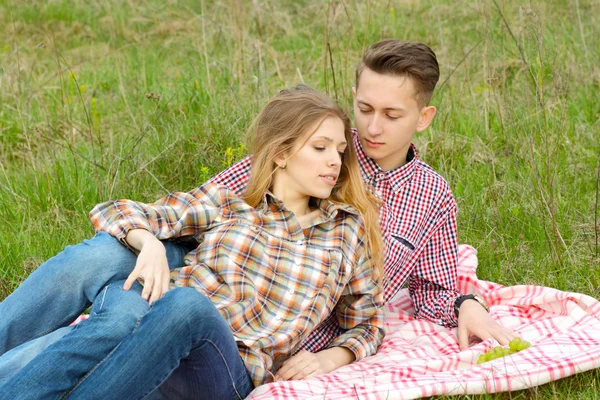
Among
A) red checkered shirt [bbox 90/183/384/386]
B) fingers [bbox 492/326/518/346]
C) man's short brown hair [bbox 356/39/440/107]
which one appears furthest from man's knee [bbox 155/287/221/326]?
man's short brown hair [bbox 356/39/440/107]

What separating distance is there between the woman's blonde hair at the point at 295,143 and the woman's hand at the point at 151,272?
1.73 ft

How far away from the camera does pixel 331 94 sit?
5.39 m

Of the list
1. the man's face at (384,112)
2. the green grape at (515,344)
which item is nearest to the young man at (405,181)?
the man's face at (384,112)

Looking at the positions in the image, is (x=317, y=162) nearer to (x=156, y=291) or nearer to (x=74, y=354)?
(x=156, y=291)

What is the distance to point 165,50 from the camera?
261 inches

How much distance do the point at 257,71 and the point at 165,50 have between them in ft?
4.83

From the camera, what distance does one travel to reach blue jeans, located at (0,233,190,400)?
2.39 m

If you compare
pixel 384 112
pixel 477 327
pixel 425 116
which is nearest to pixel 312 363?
pixel 477 327

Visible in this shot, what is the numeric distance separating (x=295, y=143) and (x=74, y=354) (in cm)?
119

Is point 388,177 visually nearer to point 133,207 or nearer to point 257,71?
point 133,207

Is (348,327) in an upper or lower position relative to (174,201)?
lower

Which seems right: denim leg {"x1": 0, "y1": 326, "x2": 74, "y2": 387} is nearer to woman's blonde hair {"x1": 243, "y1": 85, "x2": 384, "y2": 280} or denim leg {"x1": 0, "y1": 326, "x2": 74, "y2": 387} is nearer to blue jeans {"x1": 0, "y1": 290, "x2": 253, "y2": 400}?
blue jeans {"x1": 0, "y1": 290, "x2": 253, "y2": 400}

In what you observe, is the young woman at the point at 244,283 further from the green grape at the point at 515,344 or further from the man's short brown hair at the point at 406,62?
the green grape at the point at 515,344

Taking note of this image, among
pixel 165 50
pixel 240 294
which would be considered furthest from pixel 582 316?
pixel 165 50
